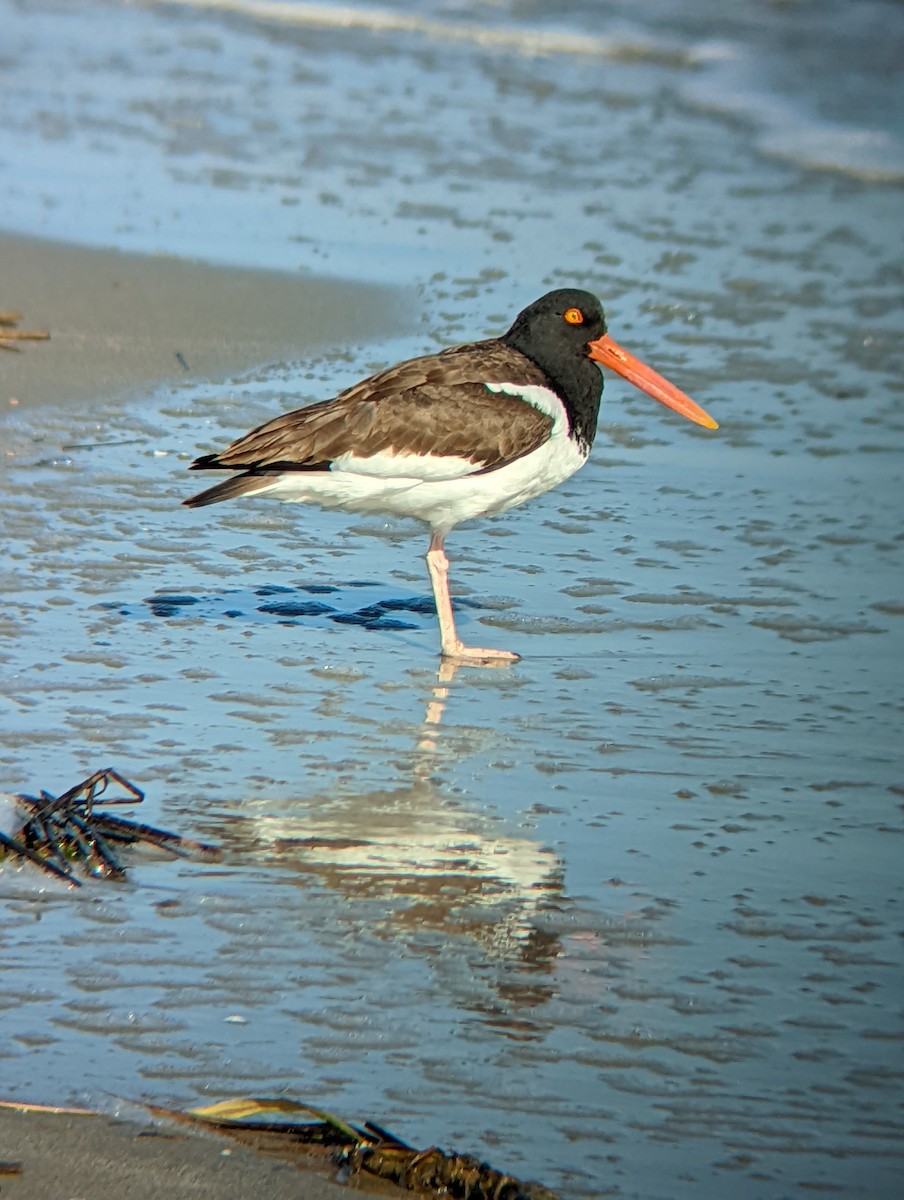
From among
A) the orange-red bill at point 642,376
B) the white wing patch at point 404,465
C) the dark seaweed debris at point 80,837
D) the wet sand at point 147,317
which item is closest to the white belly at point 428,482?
the white wing patch at point 404,465

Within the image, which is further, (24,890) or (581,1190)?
(24,890)

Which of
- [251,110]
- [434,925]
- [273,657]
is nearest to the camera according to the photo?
[434,925]

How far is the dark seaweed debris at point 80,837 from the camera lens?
3.77 metres

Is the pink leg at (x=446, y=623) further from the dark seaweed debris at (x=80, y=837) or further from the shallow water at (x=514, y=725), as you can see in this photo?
the dark seaweed debris at (x=80, y=837)

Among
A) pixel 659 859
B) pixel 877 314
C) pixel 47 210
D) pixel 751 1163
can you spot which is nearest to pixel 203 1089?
pixel 751 1163

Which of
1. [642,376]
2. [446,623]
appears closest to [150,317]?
[642,376]

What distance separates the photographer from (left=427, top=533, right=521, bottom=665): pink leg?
17.2ft

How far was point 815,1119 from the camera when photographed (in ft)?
9.89

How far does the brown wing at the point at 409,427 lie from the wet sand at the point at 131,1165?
2847mm

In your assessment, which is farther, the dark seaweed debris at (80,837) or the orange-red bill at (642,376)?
the orange-red bill at (642,376)

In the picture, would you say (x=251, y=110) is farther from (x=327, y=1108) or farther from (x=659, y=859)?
(x=327, y=1108)

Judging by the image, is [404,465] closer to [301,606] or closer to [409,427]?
[409,427]

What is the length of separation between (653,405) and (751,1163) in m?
5.19

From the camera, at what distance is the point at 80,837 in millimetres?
3811
